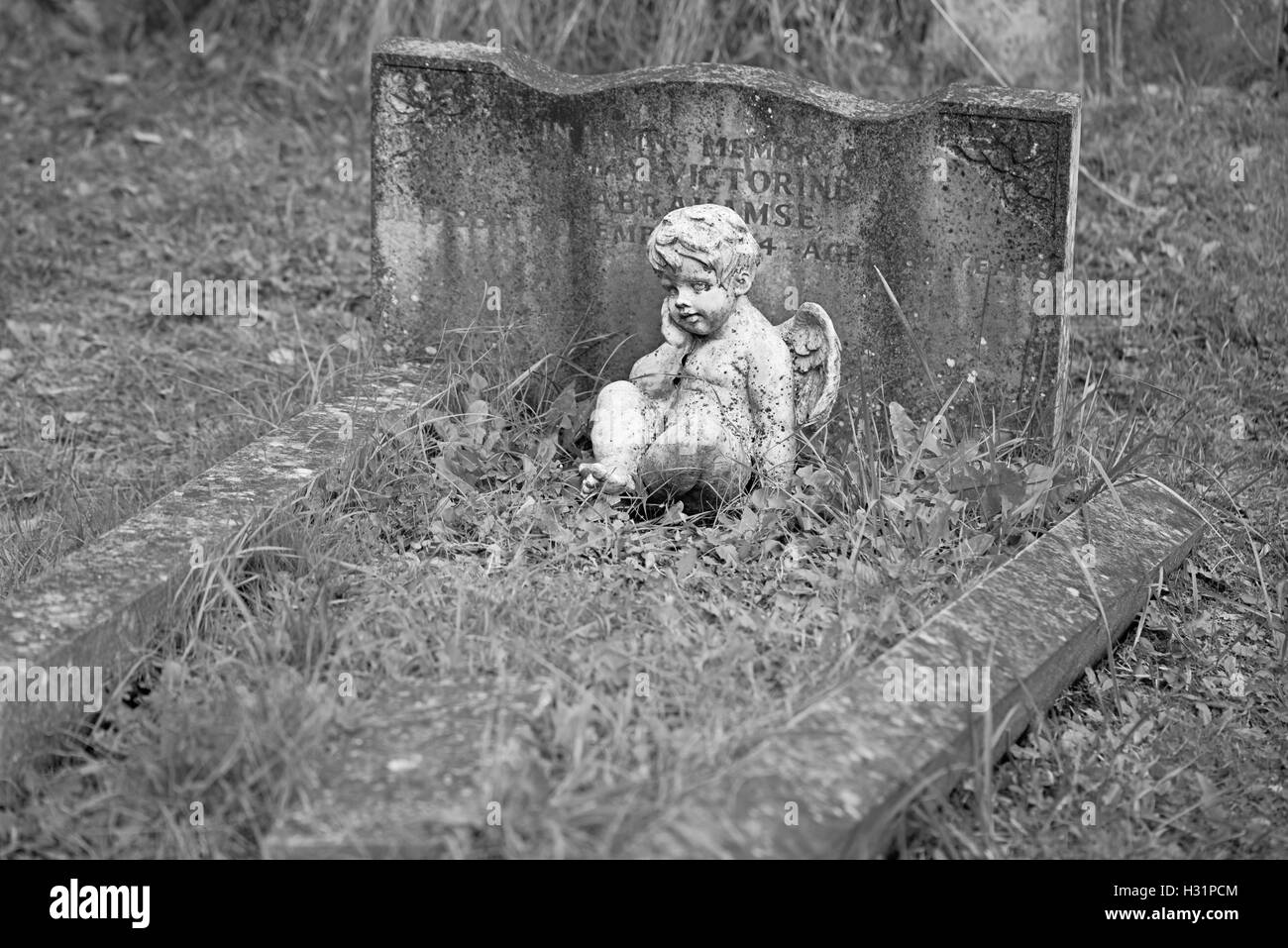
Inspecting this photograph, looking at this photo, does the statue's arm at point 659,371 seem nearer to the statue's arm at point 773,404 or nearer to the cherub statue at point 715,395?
the cherub statue at point 715,395

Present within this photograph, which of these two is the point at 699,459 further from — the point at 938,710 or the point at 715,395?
the point at 938,710

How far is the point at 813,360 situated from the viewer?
396 centimetres

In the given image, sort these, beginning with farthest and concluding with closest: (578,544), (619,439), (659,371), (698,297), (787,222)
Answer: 1. (787,222)
2. (659,371)
3. (619,439)
4. (698,297)
5. (578,544)

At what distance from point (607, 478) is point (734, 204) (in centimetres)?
85

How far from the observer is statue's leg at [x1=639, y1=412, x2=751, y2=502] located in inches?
151

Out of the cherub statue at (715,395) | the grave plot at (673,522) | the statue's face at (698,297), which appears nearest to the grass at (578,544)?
the grave plot at (673,522)

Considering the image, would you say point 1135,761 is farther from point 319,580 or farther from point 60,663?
point 60,663

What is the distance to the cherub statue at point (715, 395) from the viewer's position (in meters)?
3.82

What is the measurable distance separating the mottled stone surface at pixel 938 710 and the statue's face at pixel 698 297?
96 centimetres

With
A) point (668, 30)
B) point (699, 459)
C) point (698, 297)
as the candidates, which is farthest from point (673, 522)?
point (668, 30)

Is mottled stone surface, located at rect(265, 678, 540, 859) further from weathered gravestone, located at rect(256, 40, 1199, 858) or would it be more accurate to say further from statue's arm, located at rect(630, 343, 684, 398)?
statue's arm, located at rect(630, 343, 684, 398)

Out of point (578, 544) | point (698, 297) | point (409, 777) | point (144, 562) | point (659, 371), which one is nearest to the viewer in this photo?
point (409, 777)

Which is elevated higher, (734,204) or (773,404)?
(734,204)

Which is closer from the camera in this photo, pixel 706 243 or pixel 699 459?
pixel 706 243
